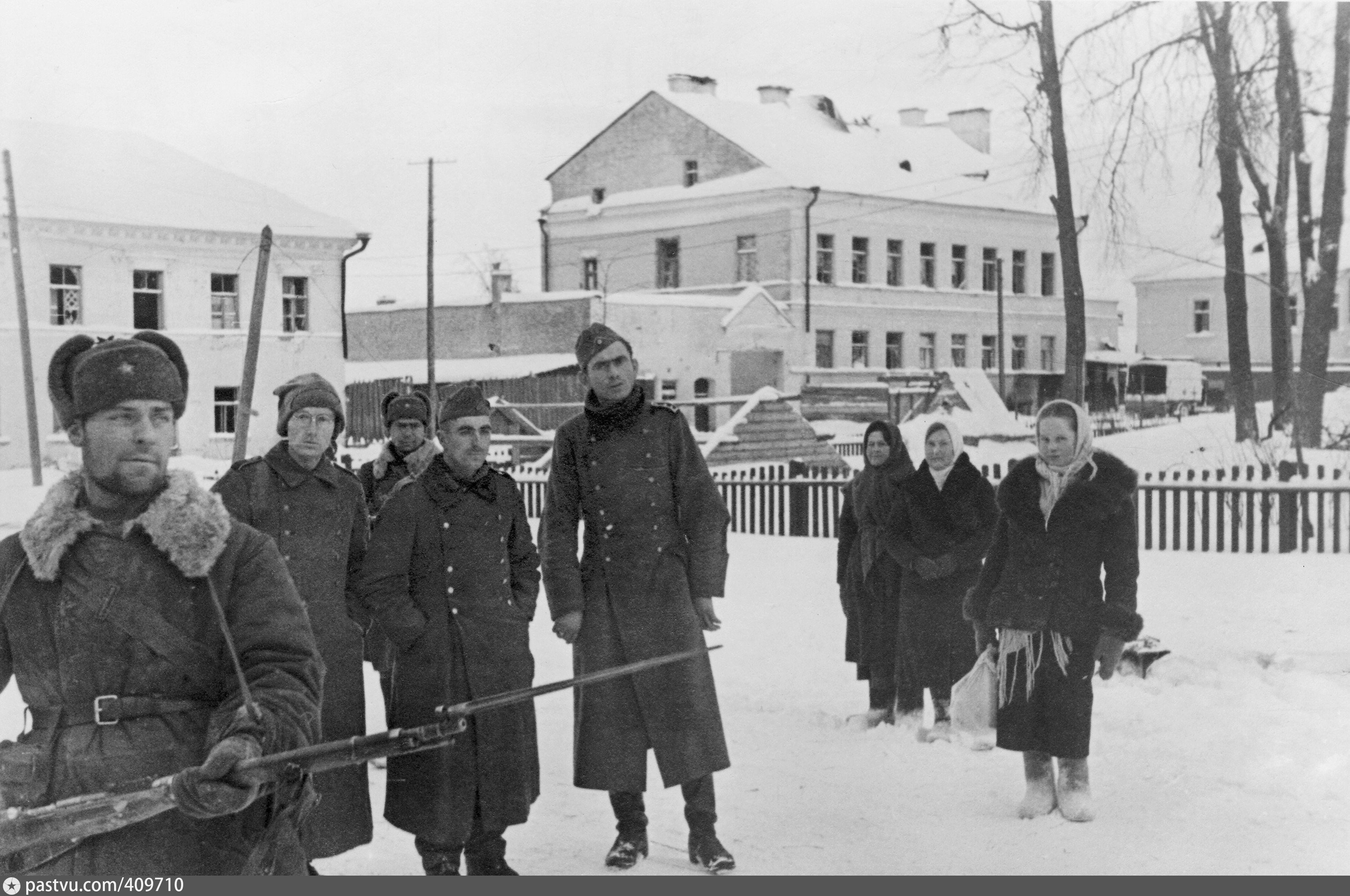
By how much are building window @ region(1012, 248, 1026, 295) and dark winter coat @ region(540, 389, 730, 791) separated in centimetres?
1741

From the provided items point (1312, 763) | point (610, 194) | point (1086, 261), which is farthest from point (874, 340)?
point (1312, 763)

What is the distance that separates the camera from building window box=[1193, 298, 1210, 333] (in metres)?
20.7

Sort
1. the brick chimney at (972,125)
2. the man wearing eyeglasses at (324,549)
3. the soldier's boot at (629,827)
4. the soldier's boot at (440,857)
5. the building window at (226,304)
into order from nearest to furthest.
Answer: the soldier's boot at (440,857)
the man wearing eyeglasses at (324,549)
the soldier's boot at (629,827)
the brick chimney at (972,125)
the building window at (226,304)

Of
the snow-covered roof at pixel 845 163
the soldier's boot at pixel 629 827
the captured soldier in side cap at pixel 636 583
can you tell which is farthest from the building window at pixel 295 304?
the soldier's boot at pixel 629 827

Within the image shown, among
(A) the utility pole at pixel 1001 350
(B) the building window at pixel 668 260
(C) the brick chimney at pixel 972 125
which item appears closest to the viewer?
(C) the brick chimney at pixel 972 125

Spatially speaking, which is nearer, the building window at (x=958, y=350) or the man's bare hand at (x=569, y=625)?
the man's bare hand at (x=569, y=625)

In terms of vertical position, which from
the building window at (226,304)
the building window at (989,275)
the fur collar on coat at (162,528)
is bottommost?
the fur collar on coat at (162,528)

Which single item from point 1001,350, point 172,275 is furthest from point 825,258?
point 172,275

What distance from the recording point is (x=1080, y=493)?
16.0 ft

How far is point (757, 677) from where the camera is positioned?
7.88 metres

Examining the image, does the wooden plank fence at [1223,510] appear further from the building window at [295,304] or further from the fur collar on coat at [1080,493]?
the building window at [295,304]

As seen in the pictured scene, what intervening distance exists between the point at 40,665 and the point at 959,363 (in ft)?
75.7

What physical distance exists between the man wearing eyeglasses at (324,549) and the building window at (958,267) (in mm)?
21470

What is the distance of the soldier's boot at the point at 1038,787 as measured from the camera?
4984 millimetres
